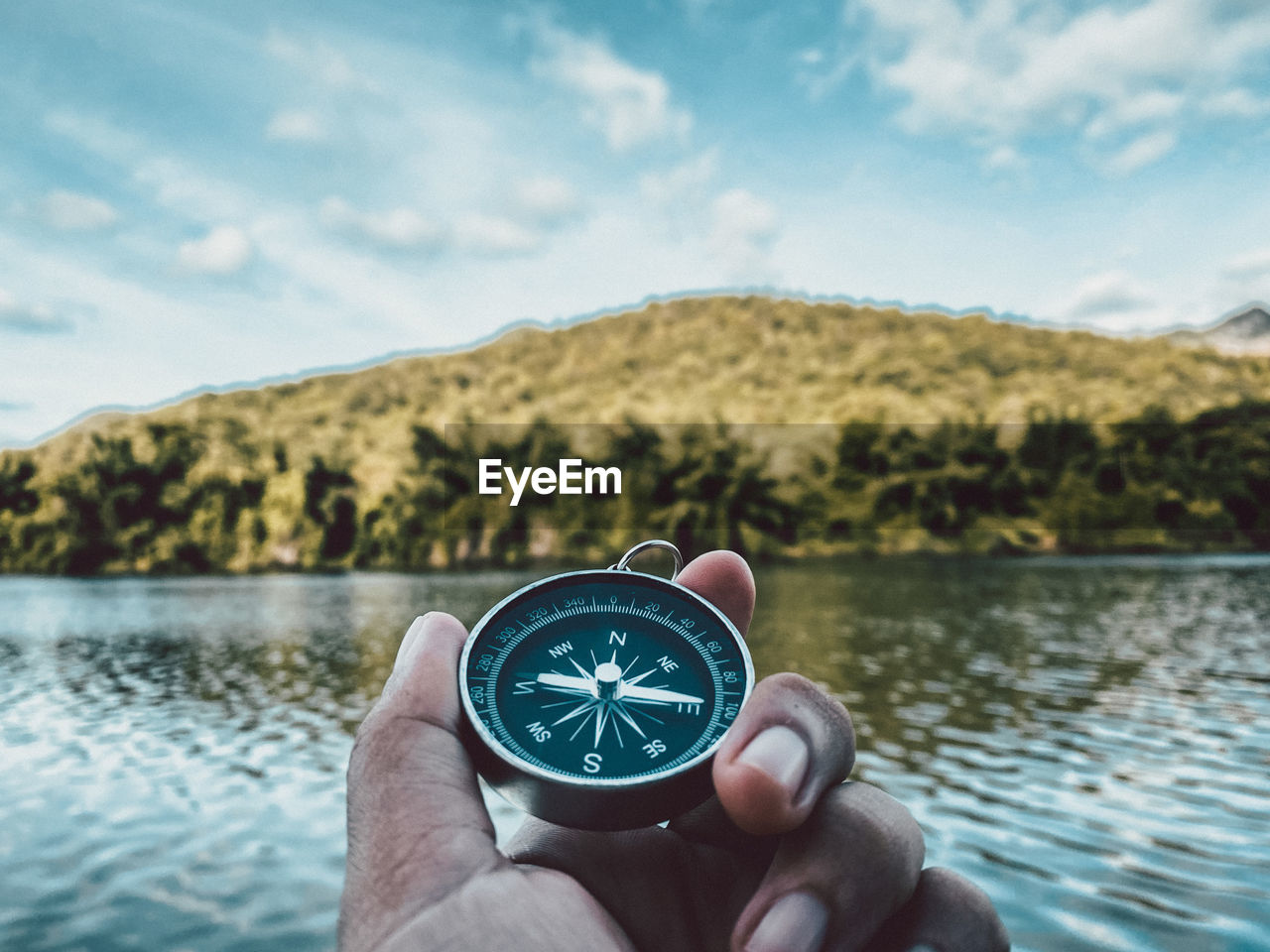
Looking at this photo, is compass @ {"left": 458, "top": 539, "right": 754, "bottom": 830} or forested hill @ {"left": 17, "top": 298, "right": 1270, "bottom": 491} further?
forested hill @ {"left": 17, "top": 298, "right": 1270, "bottom": 491}

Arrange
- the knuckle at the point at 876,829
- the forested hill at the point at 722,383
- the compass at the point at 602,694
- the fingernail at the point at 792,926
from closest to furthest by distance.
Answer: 1. the fingernail at the point at 792,926
2. the knuckle at the point at 876,829
3. the compass at the point at 602,694
4. the forested hill at the point at 722,383

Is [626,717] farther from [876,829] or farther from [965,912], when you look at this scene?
[965,912]

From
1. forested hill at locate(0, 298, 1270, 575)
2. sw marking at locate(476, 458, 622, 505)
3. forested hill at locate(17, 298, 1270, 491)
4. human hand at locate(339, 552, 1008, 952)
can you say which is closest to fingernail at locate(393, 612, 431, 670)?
human hand at locate(339, 552, 1008, 952)

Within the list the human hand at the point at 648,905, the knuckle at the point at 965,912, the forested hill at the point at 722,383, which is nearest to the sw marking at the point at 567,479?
the forested hill at the point at 722,383

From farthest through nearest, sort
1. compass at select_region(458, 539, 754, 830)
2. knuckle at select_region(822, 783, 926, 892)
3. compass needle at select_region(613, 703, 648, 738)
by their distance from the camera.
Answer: compass needle at select_region(613, 703, 648, 738) → compass at select_region(458, 539, 754, 830) → knuckle at select_region(822, 783, 926, 892)

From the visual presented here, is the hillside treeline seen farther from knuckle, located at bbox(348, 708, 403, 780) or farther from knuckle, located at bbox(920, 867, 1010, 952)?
knuckle, located at bbox(348, 708, 403, 780)

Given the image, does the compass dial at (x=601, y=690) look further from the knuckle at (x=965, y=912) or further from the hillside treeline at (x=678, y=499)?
the hillside treeline at (x=678, y=499)

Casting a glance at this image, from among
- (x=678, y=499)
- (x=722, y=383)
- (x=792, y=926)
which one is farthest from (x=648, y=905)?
(x=722, y=383)
